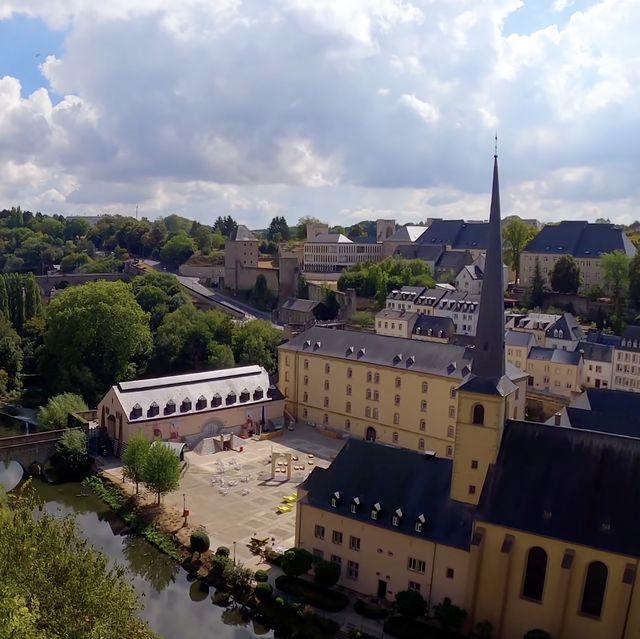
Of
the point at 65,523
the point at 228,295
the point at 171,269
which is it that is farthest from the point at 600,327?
the point at 171,269

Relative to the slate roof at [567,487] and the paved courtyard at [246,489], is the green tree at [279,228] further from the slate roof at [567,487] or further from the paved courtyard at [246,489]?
the slate roof at [567,487]

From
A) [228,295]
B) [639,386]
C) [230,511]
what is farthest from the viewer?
[228,295]

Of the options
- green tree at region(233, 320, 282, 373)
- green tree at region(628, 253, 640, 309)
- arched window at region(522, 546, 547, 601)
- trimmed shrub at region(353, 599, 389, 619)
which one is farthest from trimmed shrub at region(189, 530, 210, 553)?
green tree at region(628, 253, 640, 309)

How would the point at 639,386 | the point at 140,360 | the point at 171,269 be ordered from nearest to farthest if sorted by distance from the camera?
the point at 639,386, the point at 140,360, the point at 171,269

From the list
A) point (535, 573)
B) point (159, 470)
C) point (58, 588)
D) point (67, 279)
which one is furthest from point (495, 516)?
point (67, 279)

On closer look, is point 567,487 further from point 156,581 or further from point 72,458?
point 72,458

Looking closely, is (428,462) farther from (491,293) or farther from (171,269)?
(171,269)

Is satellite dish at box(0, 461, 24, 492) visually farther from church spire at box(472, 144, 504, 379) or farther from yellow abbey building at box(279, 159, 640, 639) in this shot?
church spire at box(472, 144, 504, 379)

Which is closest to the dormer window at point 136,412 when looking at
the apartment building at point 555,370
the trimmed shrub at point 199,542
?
the trimmed shrub at point 199,542

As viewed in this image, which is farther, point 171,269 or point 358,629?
point 171,269

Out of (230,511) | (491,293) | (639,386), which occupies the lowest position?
(230,511)
